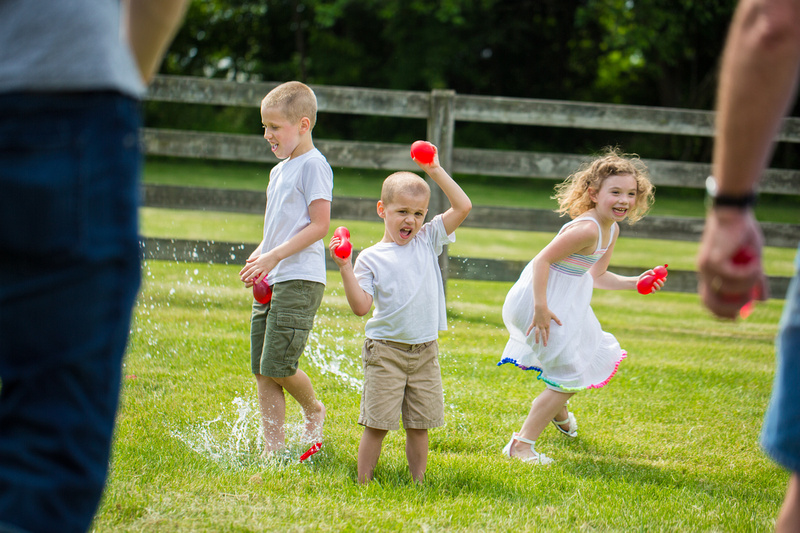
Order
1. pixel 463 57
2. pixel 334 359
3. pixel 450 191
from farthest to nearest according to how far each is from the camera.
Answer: pixel 463 57 < pixel 334 359 < pixel 450 191

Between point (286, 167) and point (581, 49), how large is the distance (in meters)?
28.7

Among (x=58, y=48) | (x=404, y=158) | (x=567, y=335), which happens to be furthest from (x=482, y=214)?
(x=58, y=48)

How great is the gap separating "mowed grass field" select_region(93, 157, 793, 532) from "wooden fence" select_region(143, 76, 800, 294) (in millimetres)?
907

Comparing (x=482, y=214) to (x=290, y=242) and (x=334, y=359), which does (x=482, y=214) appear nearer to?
(x=334, y=359)

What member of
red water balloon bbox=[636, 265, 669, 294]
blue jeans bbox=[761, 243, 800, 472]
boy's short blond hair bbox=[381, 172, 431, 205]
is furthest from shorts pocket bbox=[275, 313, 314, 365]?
blue jeans bbox=[761, 243, 800, 472]

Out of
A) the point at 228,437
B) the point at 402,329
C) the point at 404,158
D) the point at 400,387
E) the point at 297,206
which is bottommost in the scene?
the point at 228,437

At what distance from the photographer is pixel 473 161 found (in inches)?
267

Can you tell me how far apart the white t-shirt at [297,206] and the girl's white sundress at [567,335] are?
1059 millimetres

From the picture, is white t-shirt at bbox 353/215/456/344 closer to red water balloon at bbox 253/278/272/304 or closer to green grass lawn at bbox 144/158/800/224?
red water balloon at bbox 253/278/272/304

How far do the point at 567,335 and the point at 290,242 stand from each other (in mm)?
1414

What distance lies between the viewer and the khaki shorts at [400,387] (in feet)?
9.75

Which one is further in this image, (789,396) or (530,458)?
(530,458)

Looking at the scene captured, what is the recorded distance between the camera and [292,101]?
3.32 m

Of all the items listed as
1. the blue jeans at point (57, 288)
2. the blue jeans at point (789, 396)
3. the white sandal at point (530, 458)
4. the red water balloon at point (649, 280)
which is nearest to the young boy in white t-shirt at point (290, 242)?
the white sandal at point (530, 458)
